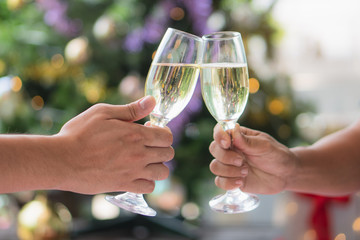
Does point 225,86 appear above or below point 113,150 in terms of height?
above

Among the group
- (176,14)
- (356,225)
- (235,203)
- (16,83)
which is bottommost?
(356,225)

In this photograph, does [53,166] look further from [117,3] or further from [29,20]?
[29,20]

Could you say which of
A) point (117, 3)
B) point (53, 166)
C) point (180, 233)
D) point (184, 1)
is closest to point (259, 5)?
point (184, 1)

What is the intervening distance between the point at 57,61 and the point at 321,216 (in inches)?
51.7

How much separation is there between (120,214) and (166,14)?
3.89ft

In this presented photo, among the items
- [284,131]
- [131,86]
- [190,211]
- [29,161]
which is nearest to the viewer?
[29,161]

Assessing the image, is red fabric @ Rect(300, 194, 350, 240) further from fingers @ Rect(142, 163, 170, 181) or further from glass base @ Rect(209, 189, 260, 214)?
fingers @ Rect(142, 163, 170, 181)

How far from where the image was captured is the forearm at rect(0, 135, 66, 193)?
0.91 meters

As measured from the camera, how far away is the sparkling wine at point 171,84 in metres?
0.96

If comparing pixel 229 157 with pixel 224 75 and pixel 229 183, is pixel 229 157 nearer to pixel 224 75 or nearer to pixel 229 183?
pixel 229 183

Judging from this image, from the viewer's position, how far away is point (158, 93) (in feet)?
3.19

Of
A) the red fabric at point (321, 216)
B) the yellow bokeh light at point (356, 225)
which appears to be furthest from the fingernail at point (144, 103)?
the red fabric at point (321, 216)

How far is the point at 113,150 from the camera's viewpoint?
957mm

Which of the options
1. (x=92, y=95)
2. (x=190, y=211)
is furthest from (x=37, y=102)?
(x=190, y=211)
